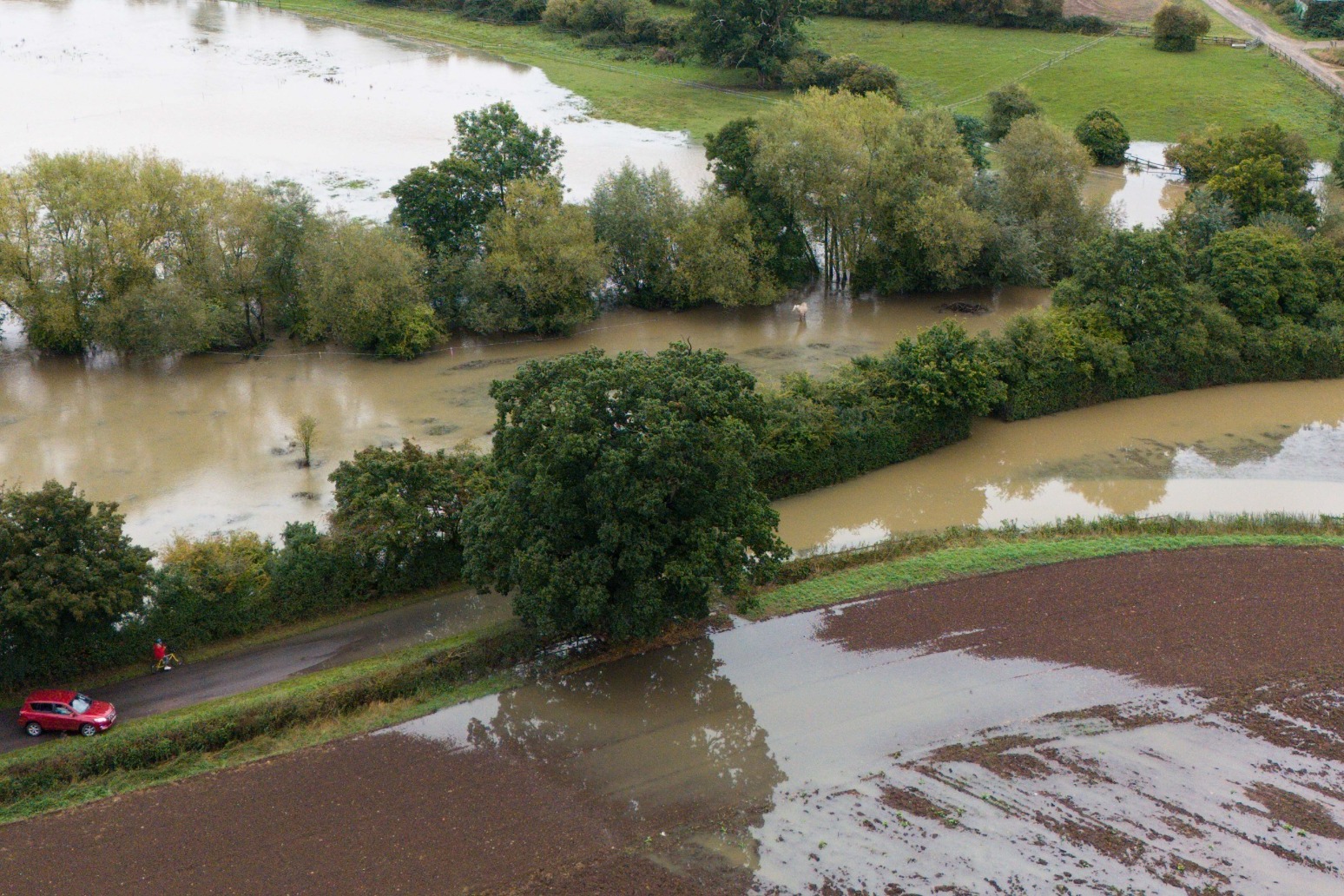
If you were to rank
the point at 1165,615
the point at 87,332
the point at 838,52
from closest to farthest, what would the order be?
the point at 1165,615 → the point at 87,332 → the point at 838,52

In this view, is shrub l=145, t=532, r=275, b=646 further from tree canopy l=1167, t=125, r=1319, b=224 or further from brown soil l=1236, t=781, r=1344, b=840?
tree canopy l=1167, t=125, r=1319, b=224

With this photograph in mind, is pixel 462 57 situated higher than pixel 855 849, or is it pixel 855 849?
pixel 462 57

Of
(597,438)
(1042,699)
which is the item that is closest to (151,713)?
(597,438)

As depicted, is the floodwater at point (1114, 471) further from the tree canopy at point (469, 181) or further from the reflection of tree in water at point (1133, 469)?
the tree canopy at point (469, 181)

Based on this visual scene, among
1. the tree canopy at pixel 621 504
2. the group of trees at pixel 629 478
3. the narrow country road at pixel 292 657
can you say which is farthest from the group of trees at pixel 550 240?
the tree canopy at pixel 621 504

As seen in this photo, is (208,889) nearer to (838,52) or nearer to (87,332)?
(87,332)
